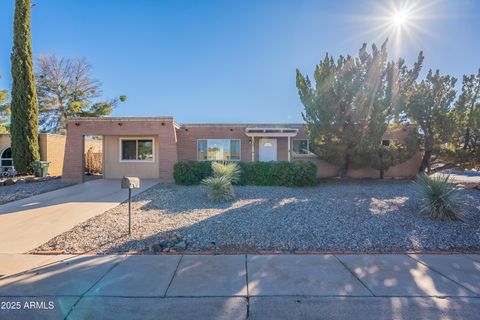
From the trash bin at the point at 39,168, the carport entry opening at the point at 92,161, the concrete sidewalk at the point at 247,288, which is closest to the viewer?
the concrete sidewalk at the point at 247,288

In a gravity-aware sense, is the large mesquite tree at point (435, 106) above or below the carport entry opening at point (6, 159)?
above

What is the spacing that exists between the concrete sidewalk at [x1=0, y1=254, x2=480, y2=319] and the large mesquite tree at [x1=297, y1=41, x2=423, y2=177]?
7.49 m

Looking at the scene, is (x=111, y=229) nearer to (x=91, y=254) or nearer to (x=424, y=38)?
(x=91, y=254)

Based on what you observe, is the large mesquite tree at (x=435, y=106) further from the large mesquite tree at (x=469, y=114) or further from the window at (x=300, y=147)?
the window at (x=300, y=147)

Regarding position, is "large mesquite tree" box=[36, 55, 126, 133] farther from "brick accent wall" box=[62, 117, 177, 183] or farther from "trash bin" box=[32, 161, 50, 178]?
"brick accent wall" box=[62, 117, 177, 183]

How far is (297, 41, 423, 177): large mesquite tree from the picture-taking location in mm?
10508

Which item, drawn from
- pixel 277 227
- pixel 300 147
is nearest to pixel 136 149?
pixel 300 147

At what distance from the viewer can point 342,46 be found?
1102cm

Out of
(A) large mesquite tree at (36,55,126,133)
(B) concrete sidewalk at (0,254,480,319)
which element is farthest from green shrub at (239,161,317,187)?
(A) large mesquite tree at (36,55,126,133)

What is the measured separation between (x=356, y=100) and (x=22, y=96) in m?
18.7

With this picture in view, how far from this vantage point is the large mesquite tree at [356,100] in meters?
10.5

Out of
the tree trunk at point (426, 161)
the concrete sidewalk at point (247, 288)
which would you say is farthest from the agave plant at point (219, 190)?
the tree trunk at point (426, 161)

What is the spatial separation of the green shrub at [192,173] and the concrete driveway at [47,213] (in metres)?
1.95

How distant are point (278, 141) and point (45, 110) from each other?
2335 cm
